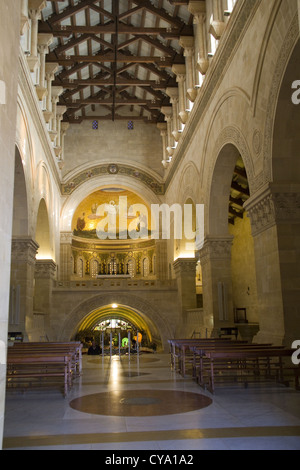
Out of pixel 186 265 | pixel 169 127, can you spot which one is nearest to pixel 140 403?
pixel 186 265

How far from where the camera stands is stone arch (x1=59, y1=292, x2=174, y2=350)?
20.9 m

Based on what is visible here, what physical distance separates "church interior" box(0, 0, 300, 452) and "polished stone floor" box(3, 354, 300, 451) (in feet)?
0.13

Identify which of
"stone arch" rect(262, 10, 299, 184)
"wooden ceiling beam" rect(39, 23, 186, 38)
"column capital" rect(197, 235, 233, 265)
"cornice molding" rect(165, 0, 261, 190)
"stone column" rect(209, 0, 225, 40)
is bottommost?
"column capital" rect(197, 235, 233, 265)

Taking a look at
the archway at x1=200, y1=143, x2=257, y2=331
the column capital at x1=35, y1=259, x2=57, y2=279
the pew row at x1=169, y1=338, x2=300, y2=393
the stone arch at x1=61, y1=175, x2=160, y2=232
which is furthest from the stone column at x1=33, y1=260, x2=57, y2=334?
the pew row at x1=169, y1=338, x2=300, y2=393

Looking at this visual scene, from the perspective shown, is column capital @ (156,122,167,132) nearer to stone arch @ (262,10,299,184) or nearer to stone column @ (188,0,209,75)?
stone column @ (188,0,209,75)

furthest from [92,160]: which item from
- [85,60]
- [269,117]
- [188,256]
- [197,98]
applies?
[269,117]

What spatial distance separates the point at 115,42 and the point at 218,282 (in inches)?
437

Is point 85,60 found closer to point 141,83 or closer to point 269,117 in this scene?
point 141,83

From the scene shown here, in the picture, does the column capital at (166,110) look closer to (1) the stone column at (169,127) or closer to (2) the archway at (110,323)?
(1) the stone column at (169,127)

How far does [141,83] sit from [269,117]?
13.2m

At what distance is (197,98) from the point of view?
15.5 meters

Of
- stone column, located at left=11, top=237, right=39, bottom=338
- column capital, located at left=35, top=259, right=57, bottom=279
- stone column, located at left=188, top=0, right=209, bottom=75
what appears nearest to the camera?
stone column, located at left=11, top=237, right=39, bottom=338

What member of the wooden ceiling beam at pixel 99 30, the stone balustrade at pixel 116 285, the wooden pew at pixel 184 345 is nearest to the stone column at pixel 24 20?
the wooden ceiling beam at pixel 99 30
